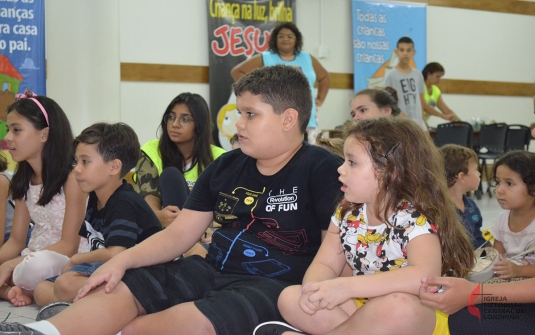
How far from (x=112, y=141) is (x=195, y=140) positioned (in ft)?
2.54

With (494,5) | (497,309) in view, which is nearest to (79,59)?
(497,309)

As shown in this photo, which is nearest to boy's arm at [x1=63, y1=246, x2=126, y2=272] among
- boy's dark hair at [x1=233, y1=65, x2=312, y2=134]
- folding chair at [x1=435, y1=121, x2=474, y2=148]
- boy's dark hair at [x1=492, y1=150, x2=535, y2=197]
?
boy's dark hair at [x1=233, y1=65, x2=312, y2=134]

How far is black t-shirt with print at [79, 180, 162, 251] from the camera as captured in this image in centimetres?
202

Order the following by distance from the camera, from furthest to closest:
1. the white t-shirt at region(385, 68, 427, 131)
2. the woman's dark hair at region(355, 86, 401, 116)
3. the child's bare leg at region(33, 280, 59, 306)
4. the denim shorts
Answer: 1. the white t-shirt at region(385, 68, 427, 131)
2. the woman's dark hair at region(355, 86, 401, 116)
3. the child's bare leg at region(33, 280, 59, 306)
4. the denim shorts

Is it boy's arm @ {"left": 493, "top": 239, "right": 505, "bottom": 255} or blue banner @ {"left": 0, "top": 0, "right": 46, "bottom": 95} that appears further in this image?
blue banner @ {"left": 0, "top": 0, "right": 46, "bottom": 95}

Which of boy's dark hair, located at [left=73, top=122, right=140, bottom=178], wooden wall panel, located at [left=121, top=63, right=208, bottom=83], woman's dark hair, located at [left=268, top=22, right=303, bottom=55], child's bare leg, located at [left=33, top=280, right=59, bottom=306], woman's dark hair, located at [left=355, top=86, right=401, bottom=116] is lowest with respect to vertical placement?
child's bare leg, located at [left=33, top=280, right=59, bottom=306]

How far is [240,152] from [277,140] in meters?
0.19

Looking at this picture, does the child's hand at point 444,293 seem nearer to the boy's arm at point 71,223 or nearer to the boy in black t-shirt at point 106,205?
the boy in black t-shirt at point 106,205

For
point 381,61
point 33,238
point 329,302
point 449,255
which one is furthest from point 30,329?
point 381,61

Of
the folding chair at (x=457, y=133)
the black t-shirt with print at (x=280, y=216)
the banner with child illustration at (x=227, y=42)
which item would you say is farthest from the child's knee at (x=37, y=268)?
the folding chair at (x=457, y=133)

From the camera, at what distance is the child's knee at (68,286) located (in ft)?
6.13

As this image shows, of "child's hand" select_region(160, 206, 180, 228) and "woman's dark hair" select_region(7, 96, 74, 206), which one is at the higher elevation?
"woman's dark hair" select_region(7, 96, 74, 206)

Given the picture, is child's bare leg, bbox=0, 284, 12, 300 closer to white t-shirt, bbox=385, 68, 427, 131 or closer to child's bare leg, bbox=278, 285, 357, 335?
child's bare leg, bbox=278, 285, 357, 335

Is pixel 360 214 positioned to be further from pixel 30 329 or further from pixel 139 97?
pixel 139 97
